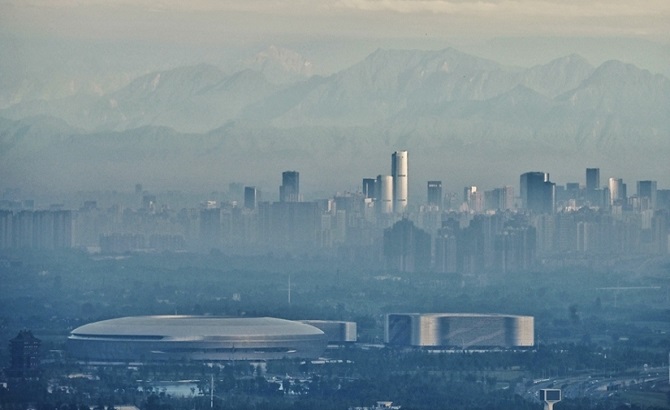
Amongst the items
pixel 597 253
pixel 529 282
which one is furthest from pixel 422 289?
pixel 597 253

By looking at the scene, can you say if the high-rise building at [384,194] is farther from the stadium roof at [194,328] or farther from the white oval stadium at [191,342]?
the white oval stadium at [191,342]

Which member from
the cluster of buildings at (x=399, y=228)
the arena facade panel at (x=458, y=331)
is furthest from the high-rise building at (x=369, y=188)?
the arena facade panel at (x=458, y=331)

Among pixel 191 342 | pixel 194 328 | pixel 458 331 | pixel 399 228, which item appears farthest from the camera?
pixel 399 228

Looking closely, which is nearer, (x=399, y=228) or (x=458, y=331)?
(x=458, y=331)

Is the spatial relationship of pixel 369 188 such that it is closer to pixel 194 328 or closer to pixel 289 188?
pixel 289 188

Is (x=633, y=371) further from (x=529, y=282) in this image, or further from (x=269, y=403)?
(x=529, y=282)

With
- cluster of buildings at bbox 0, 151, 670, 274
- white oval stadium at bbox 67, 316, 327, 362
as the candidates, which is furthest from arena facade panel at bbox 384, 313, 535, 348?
cluster of buildings at bbox 0, 151, 670, 274

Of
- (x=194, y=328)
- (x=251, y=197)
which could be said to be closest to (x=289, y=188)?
(x=251, y=197)
